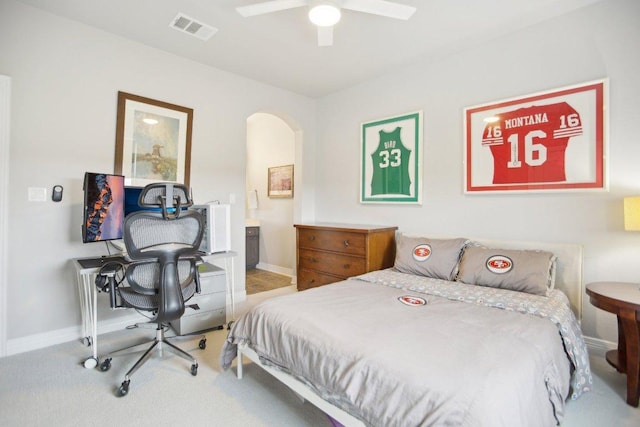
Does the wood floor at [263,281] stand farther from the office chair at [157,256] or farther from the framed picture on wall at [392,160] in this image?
the office chair at [157,256]

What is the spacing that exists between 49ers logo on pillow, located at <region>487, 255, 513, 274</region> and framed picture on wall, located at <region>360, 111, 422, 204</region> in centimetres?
114

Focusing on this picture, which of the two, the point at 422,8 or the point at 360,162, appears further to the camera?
the point at 360,162

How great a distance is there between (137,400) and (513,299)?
248 centimetres

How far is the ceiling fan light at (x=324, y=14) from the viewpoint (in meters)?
2.04

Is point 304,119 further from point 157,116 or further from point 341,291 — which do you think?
point 341,291

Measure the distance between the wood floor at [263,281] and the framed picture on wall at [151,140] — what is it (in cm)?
183

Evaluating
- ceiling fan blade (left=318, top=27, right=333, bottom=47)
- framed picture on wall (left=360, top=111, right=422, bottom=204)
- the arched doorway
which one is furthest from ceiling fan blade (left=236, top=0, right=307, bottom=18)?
the arched doorway

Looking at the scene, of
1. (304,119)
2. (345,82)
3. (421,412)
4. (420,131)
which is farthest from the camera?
Answer: (304,119)

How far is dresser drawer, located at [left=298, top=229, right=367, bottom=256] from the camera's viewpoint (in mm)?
3334

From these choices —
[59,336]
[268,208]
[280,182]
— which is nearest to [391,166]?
[280,182]

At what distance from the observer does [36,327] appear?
259cm

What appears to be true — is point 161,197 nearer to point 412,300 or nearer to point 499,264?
point 412,300

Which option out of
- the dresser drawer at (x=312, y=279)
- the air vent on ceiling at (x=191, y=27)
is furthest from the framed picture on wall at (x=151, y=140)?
the dresser drawer at (x=312, y=279)

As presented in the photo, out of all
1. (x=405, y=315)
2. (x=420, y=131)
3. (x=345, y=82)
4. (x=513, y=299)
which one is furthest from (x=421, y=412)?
(x=345, y=82)
